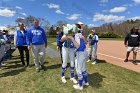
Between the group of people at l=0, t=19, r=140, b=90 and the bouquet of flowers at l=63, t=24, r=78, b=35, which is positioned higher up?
the bouquet of flowers at l=63, t=24, r=78, b=35

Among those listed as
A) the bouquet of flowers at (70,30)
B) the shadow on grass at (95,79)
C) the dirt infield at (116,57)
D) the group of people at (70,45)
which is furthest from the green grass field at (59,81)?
the bouquet of flowers at (70,30)

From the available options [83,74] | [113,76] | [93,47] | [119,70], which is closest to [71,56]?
[83,74]

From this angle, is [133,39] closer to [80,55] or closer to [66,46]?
[66,46]

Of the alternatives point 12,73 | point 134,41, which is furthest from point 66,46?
point 134,41

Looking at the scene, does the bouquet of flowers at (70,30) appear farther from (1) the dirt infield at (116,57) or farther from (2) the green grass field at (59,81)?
(1) the dirt infield at (116,57)

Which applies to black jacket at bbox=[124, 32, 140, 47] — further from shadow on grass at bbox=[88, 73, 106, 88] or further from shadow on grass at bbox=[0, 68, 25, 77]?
shadow on grass at bbox=[0, 68, 25, 77]

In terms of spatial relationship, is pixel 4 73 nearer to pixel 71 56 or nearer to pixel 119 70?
pixel 71 56

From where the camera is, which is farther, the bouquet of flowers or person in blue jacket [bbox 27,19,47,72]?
person in blue jacket [bbox 27,19,47,72]

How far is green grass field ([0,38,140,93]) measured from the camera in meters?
6.68

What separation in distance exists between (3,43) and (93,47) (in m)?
4.21

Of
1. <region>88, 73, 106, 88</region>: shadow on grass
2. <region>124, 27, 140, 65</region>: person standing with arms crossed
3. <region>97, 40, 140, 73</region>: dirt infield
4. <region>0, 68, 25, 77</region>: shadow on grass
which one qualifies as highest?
<region>124, 27, 140, 65</region>: person standing with arms crossed

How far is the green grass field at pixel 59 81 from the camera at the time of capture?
6680 millimetres

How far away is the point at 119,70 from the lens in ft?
30.1

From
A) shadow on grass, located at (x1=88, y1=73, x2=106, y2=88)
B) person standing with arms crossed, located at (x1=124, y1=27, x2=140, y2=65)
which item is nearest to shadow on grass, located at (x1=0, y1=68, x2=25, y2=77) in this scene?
shadow on grass, located at (x1=88, y1=73, x2=106, y2=88)
